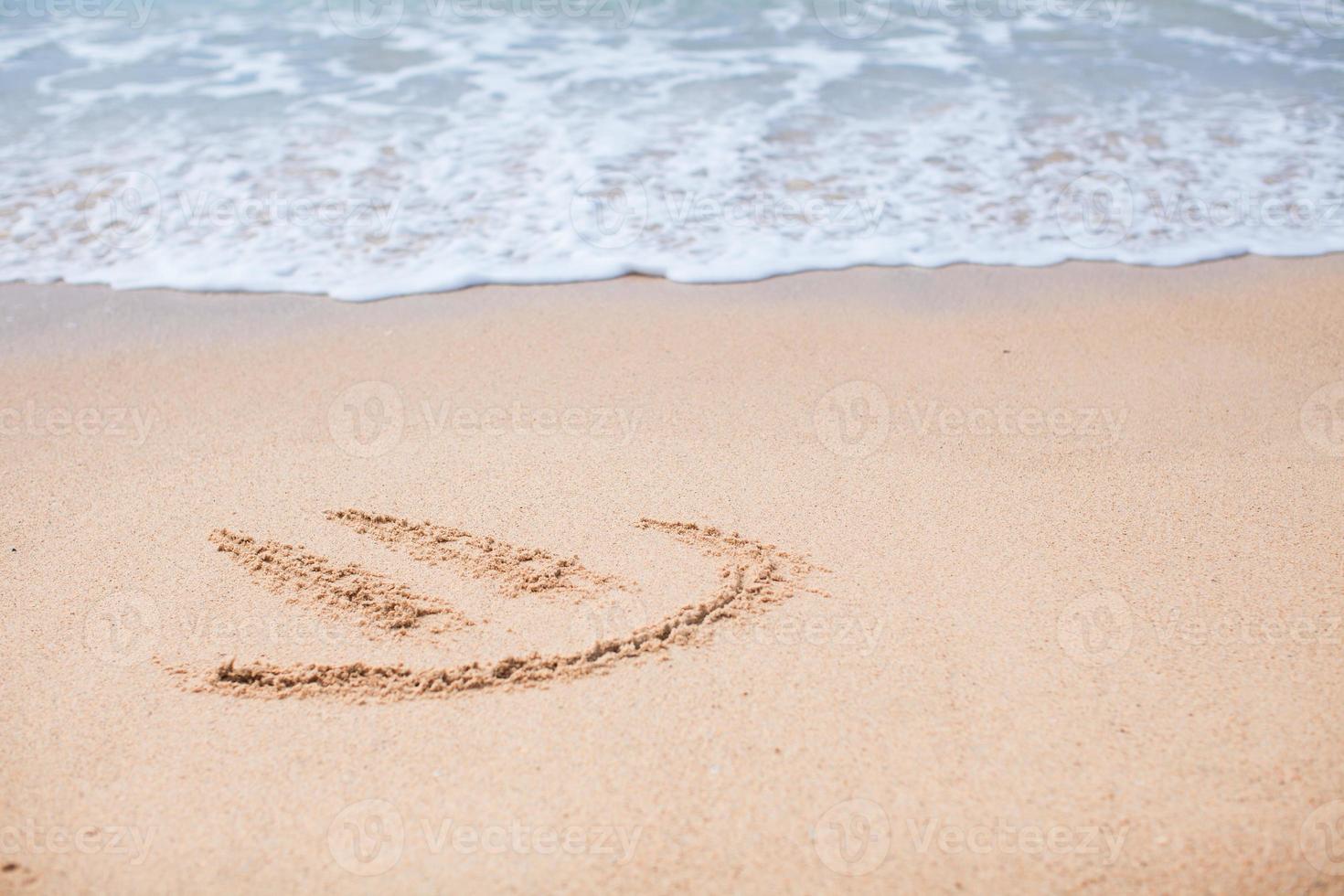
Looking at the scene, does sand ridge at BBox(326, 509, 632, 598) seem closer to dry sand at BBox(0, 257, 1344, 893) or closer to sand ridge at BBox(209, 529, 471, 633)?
dry sand at BBox(0, 257, 1344, 893)

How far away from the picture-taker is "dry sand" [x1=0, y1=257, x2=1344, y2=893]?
1.86 m

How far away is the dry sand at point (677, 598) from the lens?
186 cm

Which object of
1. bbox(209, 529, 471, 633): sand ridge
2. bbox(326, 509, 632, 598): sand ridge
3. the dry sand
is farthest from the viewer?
bbox(326, 509, 632, 598): sand ridge

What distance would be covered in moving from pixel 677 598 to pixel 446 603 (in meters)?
0.62

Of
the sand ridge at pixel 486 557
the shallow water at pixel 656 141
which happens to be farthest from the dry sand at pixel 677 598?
the shallow water at pixel 656 141

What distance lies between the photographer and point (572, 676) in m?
2.22

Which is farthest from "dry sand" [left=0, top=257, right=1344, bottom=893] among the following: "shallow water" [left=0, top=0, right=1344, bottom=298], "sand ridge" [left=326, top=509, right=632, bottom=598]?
"shallow water" [left=0, top=0, right=1344, bottom=298]

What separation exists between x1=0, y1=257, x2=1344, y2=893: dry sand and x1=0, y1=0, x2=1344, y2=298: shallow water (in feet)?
1.98

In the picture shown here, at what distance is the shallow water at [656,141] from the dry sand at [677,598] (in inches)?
23.7

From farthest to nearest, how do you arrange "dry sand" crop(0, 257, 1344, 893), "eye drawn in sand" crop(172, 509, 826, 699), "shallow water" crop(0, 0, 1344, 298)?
1. "shallow water" crop(0, 0, 1344, 298)
2. "eye drawn in sand" crop(172, 509, 826, 699)
3. "dry sand" crop(0, 257, 1344, 893)

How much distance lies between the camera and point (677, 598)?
8.05 feet

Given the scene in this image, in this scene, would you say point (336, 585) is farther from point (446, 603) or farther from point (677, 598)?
point (677, 598)

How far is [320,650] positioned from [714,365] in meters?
1.88

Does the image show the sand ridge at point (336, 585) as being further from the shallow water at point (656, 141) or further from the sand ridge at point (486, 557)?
the shallow water at point (656, 141)
